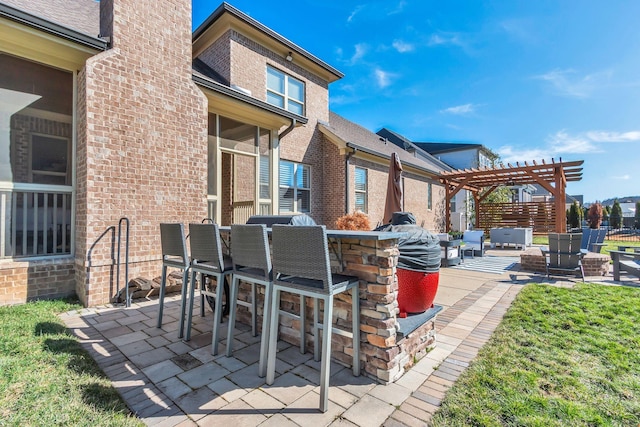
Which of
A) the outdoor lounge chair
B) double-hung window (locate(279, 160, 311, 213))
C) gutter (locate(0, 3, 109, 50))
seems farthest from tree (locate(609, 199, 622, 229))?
gutter (locate(0, 3, 109, 50))

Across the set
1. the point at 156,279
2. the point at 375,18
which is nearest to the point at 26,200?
the point at 156,279

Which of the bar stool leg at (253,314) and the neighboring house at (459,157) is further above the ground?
the neighboring house at (459,157)

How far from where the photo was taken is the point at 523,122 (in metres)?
17.8

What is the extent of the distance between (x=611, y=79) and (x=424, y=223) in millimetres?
9201

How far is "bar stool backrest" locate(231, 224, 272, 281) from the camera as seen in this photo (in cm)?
246

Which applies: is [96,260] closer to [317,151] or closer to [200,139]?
[200,139]

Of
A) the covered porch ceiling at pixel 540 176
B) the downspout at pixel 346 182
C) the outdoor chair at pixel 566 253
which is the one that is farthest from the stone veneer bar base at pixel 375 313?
the covered porch ceiling at pixel 540 176

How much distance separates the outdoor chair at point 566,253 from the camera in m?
6.05

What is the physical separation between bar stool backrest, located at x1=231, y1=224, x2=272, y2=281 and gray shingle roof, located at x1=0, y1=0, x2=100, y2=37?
15.2ft

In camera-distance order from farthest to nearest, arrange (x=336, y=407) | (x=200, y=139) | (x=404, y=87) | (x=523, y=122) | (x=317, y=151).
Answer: (x=523, y=122), (x=404, y=87), (x=317, y=151), (x=200, y=139), (x=336, y=407)

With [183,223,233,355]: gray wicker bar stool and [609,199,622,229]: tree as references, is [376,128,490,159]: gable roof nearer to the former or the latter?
[609,199,622,229]: tree

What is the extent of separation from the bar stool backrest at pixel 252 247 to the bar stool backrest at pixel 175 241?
2.91ft

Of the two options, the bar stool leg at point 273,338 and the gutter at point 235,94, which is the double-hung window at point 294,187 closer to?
the gutter at point 235,94

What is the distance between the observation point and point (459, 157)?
85.6 ft
